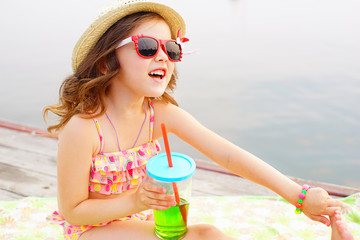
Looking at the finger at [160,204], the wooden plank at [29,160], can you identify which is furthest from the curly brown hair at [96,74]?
the wooden plank at [29,160]

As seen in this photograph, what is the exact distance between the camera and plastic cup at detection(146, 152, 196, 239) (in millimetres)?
1168

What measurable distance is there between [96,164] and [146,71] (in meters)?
0.40

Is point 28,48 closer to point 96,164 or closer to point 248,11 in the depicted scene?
point 248,11

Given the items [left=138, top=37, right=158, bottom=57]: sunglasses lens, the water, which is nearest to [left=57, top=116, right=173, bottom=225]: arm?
[left=138, top=37, right=158, bottom=57]: sunglasses lens

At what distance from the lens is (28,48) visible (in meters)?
6.36

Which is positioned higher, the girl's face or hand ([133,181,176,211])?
the girl's face

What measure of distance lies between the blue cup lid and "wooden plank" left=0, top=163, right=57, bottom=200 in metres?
1.33

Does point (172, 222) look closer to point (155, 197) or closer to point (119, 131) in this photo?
point (155, 197)

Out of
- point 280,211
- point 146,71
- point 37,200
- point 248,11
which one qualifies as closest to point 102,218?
point 146,71

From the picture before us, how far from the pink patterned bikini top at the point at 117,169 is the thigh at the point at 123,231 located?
0.43ft

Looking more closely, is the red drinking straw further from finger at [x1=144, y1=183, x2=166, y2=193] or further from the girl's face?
the girl's face

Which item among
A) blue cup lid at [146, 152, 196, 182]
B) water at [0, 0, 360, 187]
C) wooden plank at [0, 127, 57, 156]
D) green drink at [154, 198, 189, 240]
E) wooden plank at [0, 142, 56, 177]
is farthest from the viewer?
water at [0, 0, 360, 187]

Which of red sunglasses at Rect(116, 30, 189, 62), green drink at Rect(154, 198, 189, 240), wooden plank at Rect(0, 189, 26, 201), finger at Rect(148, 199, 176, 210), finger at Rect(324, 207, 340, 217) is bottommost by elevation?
wooden plank at Rect(0, 189, 26, 201)

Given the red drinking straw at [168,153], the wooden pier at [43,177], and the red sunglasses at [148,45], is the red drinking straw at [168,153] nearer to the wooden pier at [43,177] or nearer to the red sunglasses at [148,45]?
the red sunglasses at [148,45]
